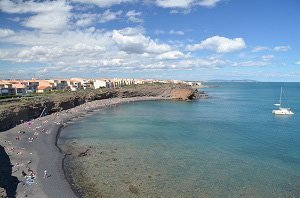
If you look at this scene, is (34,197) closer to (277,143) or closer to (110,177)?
(110,177)

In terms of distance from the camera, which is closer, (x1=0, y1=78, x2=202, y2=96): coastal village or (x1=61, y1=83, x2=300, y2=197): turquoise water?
(x1=61, y1=83, x2=300, y2=197): turquoise water

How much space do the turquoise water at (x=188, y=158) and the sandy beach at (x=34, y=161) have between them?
7.10ft

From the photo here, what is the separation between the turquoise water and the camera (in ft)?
90.8

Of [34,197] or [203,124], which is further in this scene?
[203,124]

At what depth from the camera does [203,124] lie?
64.2 metres

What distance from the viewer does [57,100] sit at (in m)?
80.1

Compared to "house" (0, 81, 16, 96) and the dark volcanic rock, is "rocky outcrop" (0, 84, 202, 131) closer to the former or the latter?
"house" (0, 81, 16, 96)

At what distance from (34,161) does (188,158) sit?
57.8ft

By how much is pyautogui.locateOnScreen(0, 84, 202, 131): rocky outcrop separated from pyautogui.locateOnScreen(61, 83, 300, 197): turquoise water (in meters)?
10.00

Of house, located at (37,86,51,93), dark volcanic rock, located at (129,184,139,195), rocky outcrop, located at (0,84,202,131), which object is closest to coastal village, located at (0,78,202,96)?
house, located at (37,86,51,93)

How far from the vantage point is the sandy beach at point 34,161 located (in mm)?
26047

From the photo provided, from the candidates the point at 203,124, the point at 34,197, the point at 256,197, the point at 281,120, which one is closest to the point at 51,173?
the point at 34,197

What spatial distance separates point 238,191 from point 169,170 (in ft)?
25.5

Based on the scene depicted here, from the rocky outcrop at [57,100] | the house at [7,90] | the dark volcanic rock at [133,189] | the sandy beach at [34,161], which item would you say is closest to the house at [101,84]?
the rocky outcrop at [57,100]
